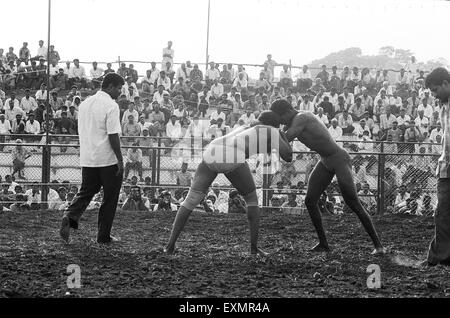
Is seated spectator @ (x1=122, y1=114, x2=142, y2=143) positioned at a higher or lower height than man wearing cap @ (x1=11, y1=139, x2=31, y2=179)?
higher

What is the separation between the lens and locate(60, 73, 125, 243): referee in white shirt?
28.8 ft

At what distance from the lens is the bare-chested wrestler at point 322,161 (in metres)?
8.58

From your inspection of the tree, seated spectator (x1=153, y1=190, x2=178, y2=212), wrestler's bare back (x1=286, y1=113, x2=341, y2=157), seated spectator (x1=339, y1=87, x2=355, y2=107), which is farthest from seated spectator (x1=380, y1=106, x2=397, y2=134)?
the tree

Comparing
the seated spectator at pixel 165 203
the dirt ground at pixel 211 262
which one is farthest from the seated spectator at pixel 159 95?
the dirt ground at pixel 211 262

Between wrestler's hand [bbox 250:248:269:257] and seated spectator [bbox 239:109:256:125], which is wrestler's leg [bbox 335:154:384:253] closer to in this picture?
wrestler's hand [bbox 250:248:269:257]

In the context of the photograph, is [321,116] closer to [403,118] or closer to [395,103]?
[403,118]

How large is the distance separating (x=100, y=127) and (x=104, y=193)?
77cm

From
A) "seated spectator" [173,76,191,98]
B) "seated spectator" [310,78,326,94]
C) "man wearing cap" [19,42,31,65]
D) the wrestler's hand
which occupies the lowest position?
the wrestler's hand

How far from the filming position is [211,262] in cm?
790

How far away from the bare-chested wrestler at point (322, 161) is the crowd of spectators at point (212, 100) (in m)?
7.87

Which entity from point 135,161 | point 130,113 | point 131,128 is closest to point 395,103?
point 130,113

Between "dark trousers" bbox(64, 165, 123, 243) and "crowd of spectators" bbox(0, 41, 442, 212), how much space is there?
25.6ft

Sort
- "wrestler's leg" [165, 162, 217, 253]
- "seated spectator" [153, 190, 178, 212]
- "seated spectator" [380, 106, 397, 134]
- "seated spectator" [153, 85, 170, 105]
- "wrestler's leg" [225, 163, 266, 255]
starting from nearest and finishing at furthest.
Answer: "wrestler's leg" [225, 163, 266, 255], "wrestler's leg" [165, 162, 217, 253], "seated spectator" [153, 190, 178, 212], "seated spectator" [380, 106, 397, 134], "seated spectator" [153, 85, 170, 105]
